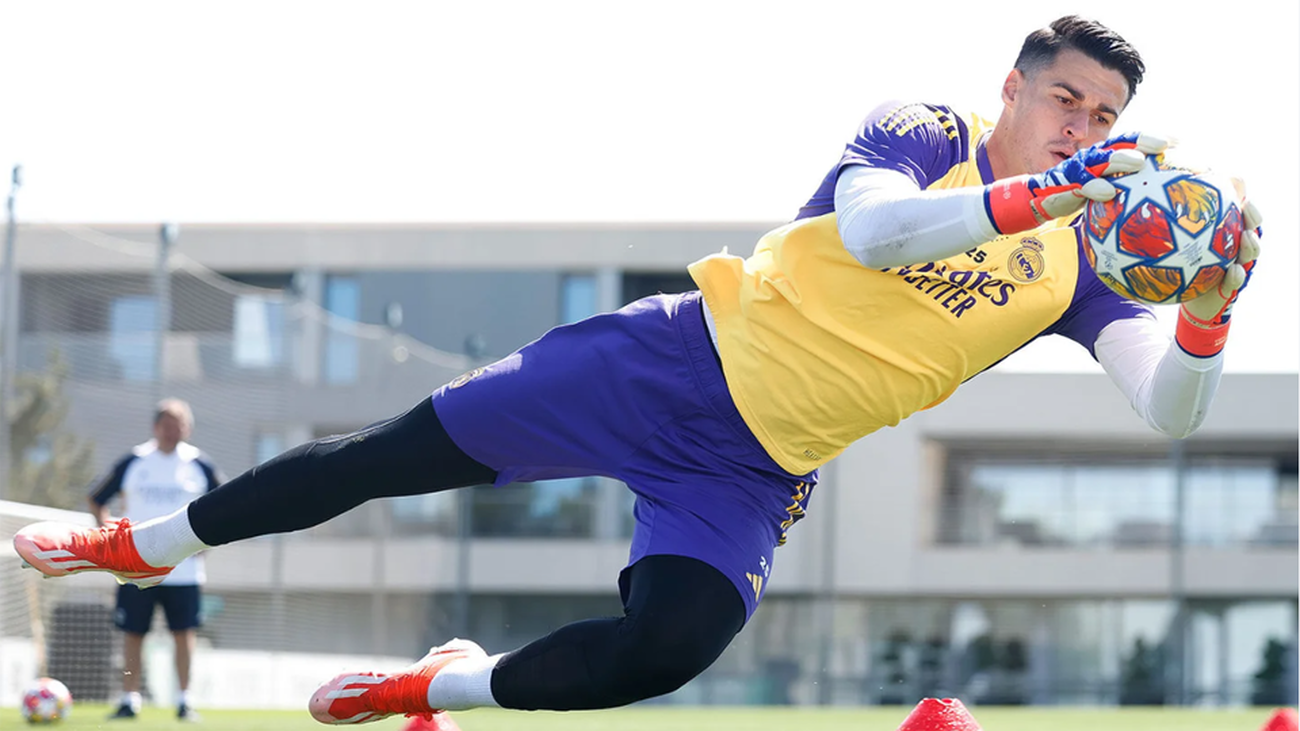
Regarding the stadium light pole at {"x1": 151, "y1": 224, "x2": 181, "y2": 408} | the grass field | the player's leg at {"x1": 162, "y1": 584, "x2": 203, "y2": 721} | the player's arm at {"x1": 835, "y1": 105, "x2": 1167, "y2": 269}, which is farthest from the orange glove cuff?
the stadium light pole at {"x1": 151, "y1": 224, "x2": 181, "y2": 408}

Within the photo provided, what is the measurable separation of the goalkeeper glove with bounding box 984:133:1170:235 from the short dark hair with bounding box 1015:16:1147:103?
22.8 inches

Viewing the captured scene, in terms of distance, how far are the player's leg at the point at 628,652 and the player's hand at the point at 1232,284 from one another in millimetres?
1346

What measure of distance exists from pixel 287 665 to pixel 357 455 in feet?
45.1

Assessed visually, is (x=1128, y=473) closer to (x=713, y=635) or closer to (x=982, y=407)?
(x=982, y=407)

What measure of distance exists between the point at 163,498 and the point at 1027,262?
25.4 feet

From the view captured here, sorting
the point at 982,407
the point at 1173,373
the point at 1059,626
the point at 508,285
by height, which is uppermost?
the point at 508,285

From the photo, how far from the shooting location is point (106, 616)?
45.5 ft

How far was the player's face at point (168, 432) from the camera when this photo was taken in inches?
408

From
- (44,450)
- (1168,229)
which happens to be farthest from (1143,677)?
(1168,229)

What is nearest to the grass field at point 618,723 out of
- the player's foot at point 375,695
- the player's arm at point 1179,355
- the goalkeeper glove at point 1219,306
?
the player's foot at point 375,695

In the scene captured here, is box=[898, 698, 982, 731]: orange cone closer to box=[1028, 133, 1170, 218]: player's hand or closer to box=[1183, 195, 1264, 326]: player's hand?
box=[1183, 195, 1264, 326]: player's hand

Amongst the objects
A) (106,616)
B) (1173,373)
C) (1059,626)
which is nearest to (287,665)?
(106,616)

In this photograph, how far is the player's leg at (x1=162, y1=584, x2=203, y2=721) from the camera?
33.9 feet

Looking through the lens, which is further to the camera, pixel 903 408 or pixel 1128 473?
pixel 1128 473
